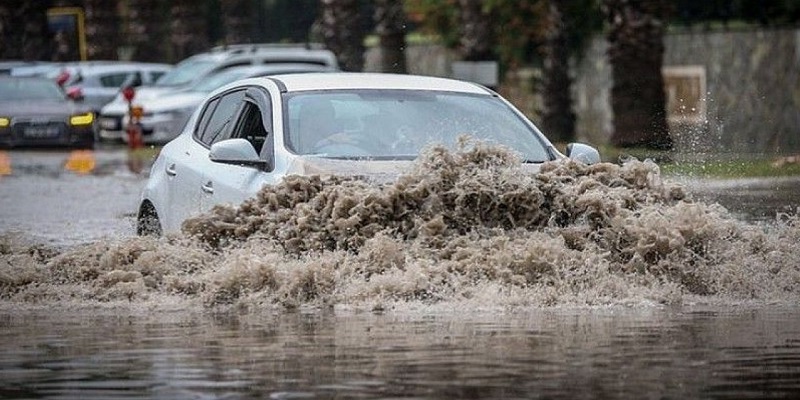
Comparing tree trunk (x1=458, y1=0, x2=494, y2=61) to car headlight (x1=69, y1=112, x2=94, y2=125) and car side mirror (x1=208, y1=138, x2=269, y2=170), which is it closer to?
car headlight (x1=69, y1=112, x2=94, y2=125)

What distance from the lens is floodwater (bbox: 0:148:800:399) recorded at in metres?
10.0

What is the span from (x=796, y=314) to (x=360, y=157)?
292 centimetres

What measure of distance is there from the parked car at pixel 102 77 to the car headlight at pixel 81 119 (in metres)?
4.38

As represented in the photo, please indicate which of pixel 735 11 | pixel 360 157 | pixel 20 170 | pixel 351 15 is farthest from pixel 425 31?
pixel 360 157

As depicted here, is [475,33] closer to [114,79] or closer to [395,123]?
[114,79]

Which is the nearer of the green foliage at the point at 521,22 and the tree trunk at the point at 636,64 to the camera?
the tree trunk at the point at 636,64

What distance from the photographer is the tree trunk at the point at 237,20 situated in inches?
1965

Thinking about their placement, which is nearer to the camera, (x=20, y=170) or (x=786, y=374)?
(x=786, y=374)

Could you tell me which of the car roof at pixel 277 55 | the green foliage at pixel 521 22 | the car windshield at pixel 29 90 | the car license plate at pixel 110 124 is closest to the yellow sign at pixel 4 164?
the car windshield at pixel 29 90

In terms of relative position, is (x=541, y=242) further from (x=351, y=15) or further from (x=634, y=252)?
(x=351, y=15)

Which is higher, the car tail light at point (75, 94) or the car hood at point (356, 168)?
the car hood at point (356, 168)

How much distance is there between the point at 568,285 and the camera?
12172 millimetres

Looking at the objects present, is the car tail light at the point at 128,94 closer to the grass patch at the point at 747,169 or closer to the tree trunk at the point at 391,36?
the tree trunk at the point at 391,36

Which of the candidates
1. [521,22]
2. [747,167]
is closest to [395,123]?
[747,167]
